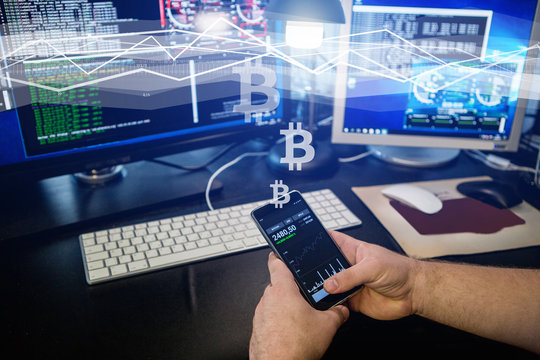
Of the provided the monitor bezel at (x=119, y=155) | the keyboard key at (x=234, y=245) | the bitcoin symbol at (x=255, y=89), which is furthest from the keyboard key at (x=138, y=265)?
the bitcoin symbol at (x=255, y=89)

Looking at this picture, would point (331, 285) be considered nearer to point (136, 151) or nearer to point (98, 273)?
point (98, 273)

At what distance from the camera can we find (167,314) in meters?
0.65

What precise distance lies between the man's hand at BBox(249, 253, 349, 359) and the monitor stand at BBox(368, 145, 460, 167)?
1.95 feet

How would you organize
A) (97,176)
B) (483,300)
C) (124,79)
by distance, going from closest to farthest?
1. (483,300)
2. (124,79)
3. (97,176)

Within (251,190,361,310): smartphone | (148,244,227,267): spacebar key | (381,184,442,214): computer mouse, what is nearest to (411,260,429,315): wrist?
(251,190,361,310): smartphone

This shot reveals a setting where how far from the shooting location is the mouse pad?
2.80ft

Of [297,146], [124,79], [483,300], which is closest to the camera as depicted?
[483,300]

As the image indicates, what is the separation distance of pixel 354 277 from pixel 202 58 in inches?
22.0

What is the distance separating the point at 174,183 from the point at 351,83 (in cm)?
47

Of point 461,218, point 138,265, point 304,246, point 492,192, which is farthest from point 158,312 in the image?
point 492,192

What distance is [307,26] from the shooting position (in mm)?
951

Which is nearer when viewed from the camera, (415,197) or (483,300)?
(483,300)

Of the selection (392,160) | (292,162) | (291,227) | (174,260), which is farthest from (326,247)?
(392,160)

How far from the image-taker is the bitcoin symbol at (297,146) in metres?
1.08
